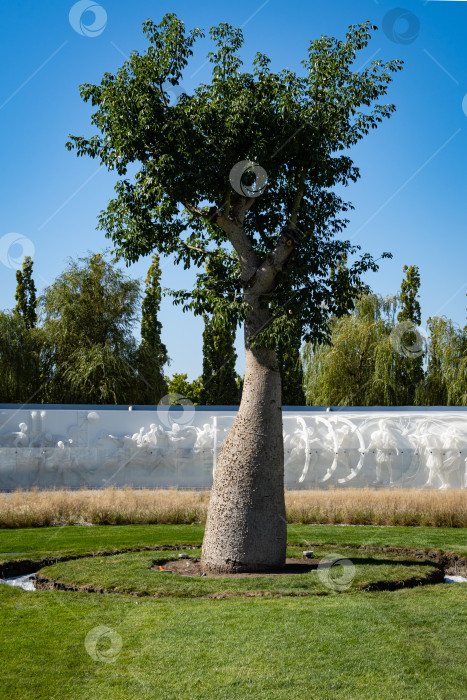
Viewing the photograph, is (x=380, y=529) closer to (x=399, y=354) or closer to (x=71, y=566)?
(x=71, y=566)

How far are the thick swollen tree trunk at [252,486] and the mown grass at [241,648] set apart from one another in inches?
62.9

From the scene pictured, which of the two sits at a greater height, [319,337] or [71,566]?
[319,337]

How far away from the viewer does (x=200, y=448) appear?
68.5 ft

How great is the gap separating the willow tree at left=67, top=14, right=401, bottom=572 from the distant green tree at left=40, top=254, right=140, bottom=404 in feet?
68.6

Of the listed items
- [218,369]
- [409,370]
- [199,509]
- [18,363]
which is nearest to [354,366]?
[409,370]

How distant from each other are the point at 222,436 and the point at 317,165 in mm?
12547

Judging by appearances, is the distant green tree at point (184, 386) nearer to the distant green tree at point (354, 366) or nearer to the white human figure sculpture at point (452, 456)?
the distant green tree at point (354, 366)

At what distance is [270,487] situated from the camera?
8602 mm

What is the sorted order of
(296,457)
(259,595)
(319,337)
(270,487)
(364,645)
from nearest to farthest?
(364,645) < (259,595) < (270,487) < (319,337) < (296,457)

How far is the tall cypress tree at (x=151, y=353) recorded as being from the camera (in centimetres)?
3133

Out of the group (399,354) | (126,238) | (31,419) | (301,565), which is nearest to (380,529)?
(301,565)

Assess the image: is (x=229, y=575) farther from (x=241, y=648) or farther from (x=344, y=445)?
(x=344, y=445)

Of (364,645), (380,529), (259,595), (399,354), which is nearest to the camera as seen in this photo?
(364,645)

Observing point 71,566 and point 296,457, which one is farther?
point 296,457
